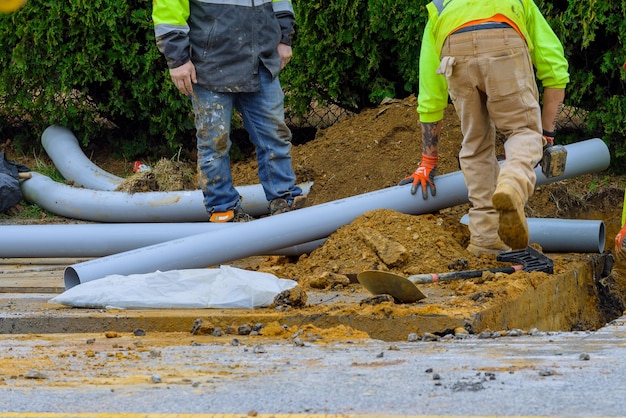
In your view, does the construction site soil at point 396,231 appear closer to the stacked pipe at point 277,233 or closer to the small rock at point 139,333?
the stacked pipe at point 277,233

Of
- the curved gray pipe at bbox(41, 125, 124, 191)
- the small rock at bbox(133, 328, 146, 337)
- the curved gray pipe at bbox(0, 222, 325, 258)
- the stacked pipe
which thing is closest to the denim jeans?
the curved gray pipe at bbox(0, 222, 325, 258)

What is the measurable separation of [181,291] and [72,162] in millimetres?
4484

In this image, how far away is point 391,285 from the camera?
4.96 meters

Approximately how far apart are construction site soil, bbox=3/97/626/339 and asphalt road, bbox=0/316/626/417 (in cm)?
66

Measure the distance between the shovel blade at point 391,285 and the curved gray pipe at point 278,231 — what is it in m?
1.29

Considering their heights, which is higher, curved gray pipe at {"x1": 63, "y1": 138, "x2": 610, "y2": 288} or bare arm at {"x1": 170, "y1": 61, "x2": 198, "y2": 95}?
bare arm at {"x1": 170, "y1": 61, "x2": 198, "y2": 95}

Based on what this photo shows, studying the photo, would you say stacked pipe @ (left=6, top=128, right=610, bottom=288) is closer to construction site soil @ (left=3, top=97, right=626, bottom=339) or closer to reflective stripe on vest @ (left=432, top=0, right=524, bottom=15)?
construction site soil @ (left=3, top=97, right=626, bottom=339)

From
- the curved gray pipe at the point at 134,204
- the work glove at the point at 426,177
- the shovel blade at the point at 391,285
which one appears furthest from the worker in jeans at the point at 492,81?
the curved gray pipe at the point at 134,204

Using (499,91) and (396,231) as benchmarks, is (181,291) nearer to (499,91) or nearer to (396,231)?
(396,231)

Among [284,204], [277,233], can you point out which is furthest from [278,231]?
[284,204]

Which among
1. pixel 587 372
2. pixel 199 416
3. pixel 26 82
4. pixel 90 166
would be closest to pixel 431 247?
pixel 587 372

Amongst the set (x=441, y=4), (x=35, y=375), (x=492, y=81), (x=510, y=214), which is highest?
(x=441, y=4)

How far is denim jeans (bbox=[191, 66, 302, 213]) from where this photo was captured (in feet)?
23.2

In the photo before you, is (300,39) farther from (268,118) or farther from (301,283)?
(301,283)
